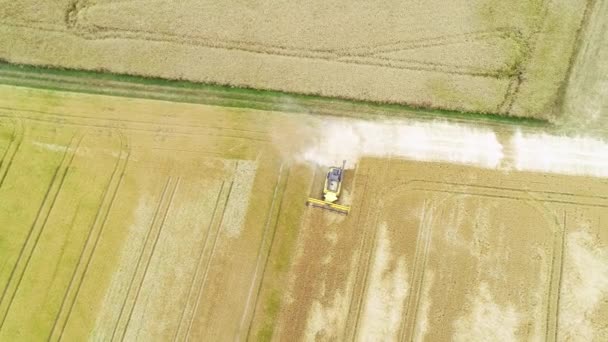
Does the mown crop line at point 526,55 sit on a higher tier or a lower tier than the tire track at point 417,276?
higher

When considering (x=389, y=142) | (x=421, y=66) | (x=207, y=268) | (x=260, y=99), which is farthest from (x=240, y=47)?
(x=207, y=268)

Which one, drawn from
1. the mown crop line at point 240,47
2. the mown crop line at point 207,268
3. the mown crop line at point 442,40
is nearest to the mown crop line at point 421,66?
the mown crop line at point 240,47

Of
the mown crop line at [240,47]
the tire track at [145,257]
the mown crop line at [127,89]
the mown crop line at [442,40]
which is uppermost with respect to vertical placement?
the mown crop line at [442,40]

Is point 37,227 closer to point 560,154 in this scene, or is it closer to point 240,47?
point 240,47

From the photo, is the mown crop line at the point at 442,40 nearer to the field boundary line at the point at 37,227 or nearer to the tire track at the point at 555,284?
the tire track at the point at 555,284

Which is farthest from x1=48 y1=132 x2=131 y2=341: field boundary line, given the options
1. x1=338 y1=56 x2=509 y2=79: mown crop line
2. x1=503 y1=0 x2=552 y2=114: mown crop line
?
Answer: x1=503 y1=0 x2=552 y2=114: mown crop line

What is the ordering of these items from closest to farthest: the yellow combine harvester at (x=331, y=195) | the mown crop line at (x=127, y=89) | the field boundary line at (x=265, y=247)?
the field boundary line at (x=265, y=247) → the yellow combine harvester at (x=331, y=195) → the mown crop line at (x=127, y=89)
